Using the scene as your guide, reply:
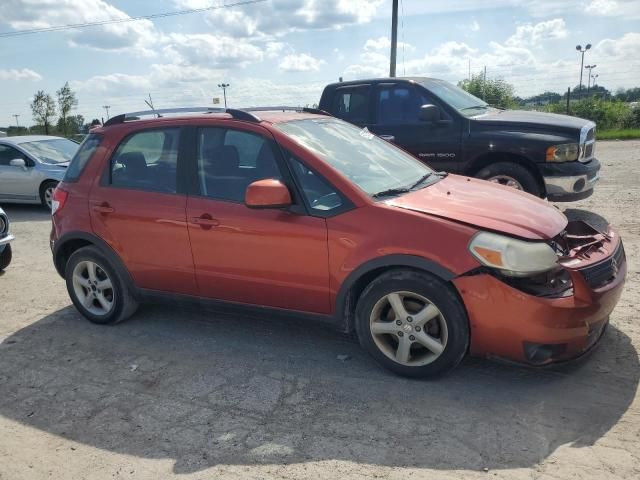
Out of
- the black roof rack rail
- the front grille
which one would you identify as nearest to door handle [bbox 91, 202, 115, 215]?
the black roof rack rail

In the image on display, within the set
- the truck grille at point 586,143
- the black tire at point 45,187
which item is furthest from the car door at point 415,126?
the black tire at point 45,187

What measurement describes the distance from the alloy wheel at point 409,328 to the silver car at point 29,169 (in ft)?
30.2

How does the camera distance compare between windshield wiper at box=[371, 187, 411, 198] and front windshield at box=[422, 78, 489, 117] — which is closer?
windshield wiper at box=[371, 187, 411, 198]

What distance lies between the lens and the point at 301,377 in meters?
3.86

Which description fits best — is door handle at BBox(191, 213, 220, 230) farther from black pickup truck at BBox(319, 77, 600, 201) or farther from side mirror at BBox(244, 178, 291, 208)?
black pickup truck at BBox(319, 77, 600, 201)

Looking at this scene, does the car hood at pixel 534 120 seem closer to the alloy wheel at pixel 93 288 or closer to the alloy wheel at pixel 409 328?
the alloy wheel at pixel 409 328

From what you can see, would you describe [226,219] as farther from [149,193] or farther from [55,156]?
[55,156]

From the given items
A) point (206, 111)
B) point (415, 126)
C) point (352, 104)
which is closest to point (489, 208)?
point (206, 111)

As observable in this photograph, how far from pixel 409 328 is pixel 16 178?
1043 cm

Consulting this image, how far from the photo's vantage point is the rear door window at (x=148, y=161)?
4.47 m

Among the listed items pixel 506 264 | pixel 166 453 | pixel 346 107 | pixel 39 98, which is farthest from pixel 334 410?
pixel 39 98

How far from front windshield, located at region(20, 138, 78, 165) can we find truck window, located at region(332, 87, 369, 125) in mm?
6146

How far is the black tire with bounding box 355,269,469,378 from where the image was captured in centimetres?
344

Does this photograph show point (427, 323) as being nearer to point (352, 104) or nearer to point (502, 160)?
point (502, 160)
